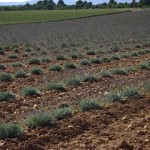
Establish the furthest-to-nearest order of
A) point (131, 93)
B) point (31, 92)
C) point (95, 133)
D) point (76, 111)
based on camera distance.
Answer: point (31, 92) < point (131, 93) < point (76, 111) < point (95, 133)

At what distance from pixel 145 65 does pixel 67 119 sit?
8664mm

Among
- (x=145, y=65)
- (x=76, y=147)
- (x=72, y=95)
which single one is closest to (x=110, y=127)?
(x=76, y=147)

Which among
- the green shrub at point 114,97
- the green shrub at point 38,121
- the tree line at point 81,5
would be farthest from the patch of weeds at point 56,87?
the tree line at point 81,5

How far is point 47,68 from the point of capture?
18.7 metres

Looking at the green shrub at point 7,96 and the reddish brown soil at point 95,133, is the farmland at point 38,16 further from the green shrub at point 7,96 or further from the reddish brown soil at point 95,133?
the reddish brown soil at point 95,133

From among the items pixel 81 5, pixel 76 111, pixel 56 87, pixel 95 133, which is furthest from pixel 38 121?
pixel 81 5

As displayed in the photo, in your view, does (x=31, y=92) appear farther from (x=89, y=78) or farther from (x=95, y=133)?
(x=95, y=133)

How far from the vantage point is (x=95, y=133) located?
818cm

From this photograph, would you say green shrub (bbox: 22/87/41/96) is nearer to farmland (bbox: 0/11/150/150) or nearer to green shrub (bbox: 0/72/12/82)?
farmland (bbox: 0/11/150/150)

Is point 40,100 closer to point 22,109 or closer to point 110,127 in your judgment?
point 22,109

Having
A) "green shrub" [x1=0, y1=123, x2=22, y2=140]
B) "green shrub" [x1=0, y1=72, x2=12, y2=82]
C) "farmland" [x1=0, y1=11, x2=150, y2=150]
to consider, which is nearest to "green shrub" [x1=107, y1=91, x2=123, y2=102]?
"farmland" [x1=0, y1=11, x2=150, y2=150]

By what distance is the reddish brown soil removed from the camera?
7.44 meters

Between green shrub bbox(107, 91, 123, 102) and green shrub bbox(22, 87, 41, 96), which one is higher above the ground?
green shrub bbox(107, 91, 123, 102)

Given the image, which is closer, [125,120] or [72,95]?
[125,120]
